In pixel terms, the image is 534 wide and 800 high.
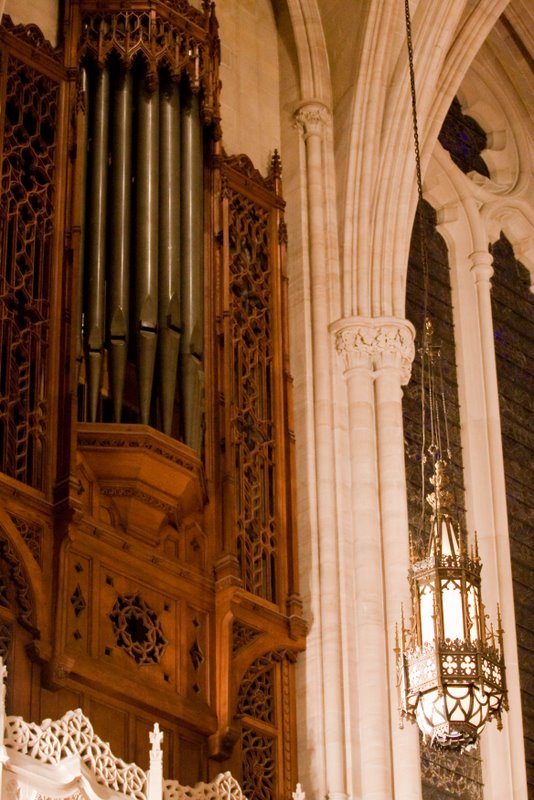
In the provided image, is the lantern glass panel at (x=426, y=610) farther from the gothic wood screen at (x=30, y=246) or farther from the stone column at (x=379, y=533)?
the gothic wood screen at (x=30, y=246)

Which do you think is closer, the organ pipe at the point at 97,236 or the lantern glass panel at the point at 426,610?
the lantern glass panel at the point at 426,610

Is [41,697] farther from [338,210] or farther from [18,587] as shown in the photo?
[338,210]

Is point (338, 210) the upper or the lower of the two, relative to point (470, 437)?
upper

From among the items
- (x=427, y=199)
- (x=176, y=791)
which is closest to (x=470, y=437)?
(x=427, y=199)

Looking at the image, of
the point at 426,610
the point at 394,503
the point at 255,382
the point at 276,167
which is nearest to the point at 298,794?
the point at 426,610

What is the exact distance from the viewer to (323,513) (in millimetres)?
15281

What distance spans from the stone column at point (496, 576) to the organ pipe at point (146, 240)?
4.46m

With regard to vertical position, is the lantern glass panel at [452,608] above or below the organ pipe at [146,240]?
below

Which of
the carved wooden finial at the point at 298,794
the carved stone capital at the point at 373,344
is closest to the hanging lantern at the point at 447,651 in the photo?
the carved wooden finial at the point at 298,794

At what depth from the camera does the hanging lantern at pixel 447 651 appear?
11.9 m

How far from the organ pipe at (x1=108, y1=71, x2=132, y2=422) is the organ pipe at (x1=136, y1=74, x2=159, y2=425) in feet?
0.29

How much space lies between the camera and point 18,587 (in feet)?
42.8

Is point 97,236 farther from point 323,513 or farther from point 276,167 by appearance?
point 323,513

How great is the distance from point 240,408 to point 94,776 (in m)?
3.76
